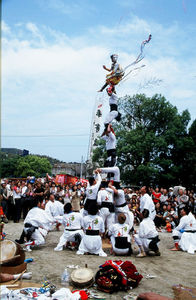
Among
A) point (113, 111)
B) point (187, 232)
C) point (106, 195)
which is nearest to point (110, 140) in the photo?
point (113, 111)

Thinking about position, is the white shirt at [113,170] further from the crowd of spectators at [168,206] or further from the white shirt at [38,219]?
the crowd of spectators at [168,206]

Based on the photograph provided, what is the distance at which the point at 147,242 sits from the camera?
6.63 metres

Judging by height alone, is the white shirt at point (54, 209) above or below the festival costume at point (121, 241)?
above

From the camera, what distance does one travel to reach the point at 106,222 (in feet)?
26.2

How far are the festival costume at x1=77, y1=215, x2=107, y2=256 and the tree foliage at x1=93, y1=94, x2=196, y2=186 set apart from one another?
1413 centimetres

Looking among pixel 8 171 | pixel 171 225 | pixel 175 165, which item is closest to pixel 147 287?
pixel 171 225

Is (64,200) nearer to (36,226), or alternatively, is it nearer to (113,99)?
(36,226)

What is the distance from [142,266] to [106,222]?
243cm

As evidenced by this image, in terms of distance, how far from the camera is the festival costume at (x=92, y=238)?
6.47 m

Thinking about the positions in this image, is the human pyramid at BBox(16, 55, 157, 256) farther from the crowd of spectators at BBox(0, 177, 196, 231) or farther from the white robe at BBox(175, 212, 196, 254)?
the crowd of spectators at BBox(0, 177, 196, 231)

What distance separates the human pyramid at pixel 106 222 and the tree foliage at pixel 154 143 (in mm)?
12906

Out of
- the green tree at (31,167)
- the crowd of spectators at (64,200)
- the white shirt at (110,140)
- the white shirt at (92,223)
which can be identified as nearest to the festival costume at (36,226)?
the white shirt at (92,223)

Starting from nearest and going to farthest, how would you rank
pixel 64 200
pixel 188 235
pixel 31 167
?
1. pixel 188 235
2. pixel 64 200
3. pixel 31 167

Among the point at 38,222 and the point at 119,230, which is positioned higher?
the point at 38,222
